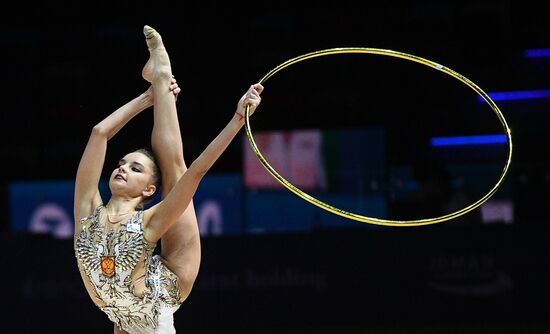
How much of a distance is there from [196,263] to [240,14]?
17.3 feet

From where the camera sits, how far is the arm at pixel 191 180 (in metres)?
3.22

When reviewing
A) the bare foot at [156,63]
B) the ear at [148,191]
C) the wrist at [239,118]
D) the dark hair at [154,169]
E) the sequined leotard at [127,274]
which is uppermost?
the bare foot at [156,63]

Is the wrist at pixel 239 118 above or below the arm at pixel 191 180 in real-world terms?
above

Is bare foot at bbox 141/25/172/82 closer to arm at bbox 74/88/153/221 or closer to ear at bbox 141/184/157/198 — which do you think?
arm at bbox 74/88/153/221

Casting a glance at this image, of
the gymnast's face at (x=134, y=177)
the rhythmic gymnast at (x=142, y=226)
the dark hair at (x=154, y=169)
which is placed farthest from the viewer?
the dark hair at (x=154, y=169)

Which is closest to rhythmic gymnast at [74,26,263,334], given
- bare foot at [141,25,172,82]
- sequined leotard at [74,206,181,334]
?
sequined leotard at [74,206,181,334]

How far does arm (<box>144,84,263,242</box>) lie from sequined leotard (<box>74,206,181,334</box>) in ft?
0.19

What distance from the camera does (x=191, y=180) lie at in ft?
10.7

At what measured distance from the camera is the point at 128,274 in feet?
11.1

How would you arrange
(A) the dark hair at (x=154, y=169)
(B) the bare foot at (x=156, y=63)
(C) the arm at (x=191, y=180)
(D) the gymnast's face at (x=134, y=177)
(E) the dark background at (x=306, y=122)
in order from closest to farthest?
1. (C) the arm at (x=191, y=180)
2. (D) the gymnast's face at (x=134, y=177)
3. (A) the dark hair at (x=154, y=169)
4. (B) the bare foot at (x=156, y=63)
5. (E) the dark background at (x=306, y=122)

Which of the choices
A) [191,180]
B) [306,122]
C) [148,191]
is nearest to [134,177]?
[148,191]

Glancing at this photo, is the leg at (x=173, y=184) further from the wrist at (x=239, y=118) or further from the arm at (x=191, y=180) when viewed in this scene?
the wrist at (x=239, y=118)

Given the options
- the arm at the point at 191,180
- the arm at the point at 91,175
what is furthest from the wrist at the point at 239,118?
the arm at the point at 91,175

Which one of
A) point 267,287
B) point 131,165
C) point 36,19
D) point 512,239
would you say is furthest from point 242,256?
point 36,19
